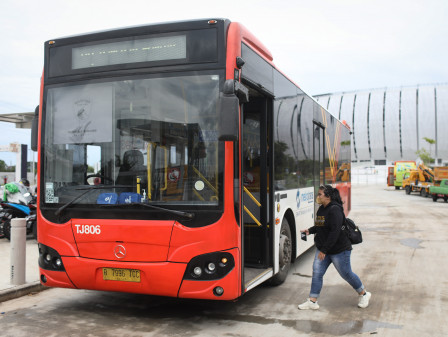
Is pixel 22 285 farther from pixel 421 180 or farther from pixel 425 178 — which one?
pixel 421 180

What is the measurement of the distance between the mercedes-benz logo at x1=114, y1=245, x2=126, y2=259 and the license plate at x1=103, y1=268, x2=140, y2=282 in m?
0.15

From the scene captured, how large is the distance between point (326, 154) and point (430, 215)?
1079cm

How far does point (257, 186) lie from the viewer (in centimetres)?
621

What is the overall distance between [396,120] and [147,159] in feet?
300

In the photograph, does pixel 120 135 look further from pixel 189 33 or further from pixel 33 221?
pixel 33 221

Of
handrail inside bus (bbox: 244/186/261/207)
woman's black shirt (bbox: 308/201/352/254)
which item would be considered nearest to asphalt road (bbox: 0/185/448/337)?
woman's black shirt (bbox: 308/201/352/254)

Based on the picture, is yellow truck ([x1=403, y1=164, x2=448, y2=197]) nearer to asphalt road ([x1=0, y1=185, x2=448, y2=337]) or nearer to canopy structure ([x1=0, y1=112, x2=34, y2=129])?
asphalt road ([x1=0, y1=185, x2=448, y2=337])

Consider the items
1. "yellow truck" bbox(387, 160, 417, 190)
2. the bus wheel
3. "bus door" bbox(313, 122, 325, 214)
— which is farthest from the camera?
"yellow truck" bbox(387, 160, 417, 190)

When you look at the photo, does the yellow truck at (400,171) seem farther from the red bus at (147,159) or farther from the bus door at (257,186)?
the red bus at (147,159)

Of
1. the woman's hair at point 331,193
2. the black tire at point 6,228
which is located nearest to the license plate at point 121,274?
the woman's hair at point 331,193

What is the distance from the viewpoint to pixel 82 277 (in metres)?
5.06

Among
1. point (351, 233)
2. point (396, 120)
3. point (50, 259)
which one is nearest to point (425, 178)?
point (351, 233)

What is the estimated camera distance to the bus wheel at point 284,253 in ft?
21.3

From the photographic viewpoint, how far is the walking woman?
550 cm
